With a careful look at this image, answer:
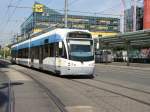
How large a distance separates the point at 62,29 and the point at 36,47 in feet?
31.1

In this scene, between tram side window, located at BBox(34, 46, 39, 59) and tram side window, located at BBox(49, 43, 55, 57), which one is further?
tram side window, located at BBox(34, 46, 39, 59)

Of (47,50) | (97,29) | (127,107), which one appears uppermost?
(97,29)

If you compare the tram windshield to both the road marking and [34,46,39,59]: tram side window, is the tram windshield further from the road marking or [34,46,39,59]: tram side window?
the road marking

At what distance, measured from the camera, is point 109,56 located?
70.6 m

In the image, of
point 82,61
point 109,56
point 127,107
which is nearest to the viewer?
point 127,107

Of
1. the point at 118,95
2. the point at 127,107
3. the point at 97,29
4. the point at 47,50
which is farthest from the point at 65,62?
the point at 97,29

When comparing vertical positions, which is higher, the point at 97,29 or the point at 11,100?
the point at 97,29

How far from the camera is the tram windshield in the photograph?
23203 millimetres

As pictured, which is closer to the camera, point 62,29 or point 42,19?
point 62,29

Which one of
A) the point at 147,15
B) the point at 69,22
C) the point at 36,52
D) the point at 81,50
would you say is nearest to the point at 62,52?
the point at 81,50

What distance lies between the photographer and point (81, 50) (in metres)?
23.4

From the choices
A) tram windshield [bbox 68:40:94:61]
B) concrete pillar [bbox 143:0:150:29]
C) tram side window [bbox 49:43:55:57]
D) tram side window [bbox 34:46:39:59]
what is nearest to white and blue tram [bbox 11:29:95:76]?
tram windshield [bbox 68:40:94:61]

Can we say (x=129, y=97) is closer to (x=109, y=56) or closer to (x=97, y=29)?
(x=109, y=56)

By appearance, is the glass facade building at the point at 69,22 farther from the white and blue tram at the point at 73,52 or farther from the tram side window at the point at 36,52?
the white and blue tram at the point at 73,52
